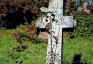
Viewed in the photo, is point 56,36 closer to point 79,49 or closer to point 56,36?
point 56,36

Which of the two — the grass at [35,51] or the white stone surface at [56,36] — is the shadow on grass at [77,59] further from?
the white stone surface at [56,36]

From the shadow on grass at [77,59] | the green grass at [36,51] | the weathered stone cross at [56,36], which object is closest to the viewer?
the weathered stone cross at [56,36]

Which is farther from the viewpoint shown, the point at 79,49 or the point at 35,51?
the point at 79,49

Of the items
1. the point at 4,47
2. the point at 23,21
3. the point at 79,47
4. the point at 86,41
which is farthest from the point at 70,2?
the point at 4,47

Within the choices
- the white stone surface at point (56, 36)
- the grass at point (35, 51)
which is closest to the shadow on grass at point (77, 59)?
the grass at point (35, 51)

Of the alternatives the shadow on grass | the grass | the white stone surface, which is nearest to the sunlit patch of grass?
the grass

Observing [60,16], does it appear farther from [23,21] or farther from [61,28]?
[23,21]

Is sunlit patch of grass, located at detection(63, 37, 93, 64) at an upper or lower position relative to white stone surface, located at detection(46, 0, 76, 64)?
lower

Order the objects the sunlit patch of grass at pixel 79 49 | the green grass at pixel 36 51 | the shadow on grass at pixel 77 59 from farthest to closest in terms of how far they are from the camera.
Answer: the sunlit patch of grass at pixel 79 49 → the green grass at pixel 36 51 → the shadow on grass at pixel 77 59

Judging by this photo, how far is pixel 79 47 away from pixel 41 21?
444 centimetres

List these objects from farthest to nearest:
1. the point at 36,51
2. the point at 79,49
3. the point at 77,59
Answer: the point at 79,49, the point at 36,51, the point at 77,59

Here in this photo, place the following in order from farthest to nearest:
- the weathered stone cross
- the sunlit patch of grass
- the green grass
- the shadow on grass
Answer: the sunlit patch of grass, the green grass, the shadow on grass, the weathered stone cross

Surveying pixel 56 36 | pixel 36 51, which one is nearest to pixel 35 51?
pixel 36 51

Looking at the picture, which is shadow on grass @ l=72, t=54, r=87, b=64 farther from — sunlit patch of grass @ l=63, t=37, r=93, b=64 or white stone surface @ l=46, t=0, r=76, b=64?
white stone surface @ l=46, t=0, r=76, b=64
